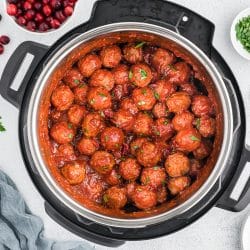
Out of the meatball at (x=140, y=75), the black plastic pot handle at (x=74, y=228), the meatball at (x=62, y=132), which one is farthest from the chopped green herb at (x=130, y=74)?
A: the black plastic pot handle at (x=74, y=228)

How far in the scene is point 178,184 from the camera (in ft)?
7.89

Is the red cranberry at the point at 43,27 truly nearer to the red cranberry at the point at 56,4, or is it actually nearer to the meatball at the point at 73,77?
the red cranberry at the point at 56,4

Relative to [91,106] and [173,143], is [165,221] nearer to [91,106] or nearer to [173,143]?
[173,143]

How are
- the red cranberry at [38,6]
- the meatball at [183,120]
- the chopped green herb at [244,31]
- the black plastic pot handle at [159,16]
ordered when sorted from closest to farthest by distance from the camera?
the black plastic pot handle at [159,16]
the meatball at [183,120]
the chopped green herb at [244,31]
the red cranberry at [38,6]

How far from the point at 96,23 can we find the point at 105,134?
1.49ft

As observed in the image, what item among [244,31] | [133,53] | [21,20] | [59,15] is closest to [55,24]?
[59,15]

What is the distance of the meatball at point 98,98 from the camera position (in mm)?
2377

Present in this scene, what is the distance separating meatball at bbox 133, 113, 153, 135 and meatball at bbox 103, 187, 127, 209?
0.26 meters

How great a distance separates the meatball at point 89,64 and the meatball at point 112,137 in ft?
0.82

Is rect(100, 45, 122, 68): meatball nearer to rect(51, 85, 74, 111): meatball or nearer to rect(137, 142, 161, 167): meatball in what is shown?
rect(51, 85, 74, 111): meatball

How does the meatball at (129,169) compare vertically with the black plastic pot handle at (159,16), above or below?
below

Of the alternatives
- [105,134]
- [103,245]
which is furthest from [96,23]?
[103,245]

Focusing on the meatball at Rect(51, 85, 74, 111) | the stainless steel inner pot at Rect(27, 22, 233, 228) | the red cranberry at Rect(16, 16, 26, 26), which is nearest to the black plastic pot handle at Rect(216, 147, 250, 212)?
the stainless steel inner pot at Rect(27, 22, 233, 228)

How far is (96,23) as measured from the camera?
2.32 m
